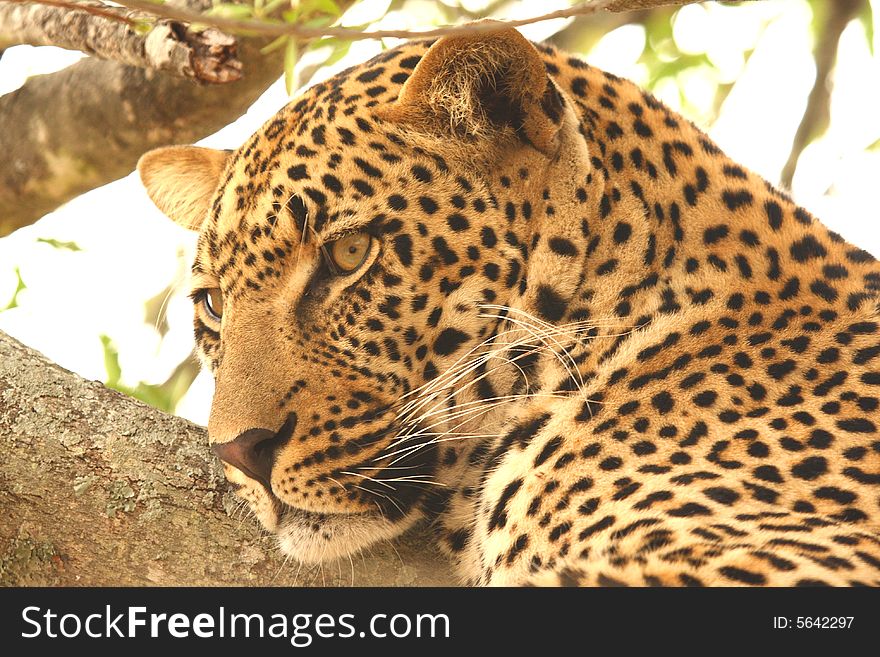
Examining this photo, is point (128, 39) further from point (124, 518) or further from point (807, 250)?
point (807, 250)

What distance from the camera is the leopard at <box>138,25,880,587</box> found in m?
3.18

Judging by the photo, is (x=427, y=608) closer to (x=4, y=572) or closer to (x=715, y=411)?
(x=715, y=411)

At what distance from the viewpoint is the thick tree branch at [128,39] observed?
350 cm

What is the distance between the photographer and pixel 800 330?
128 inches

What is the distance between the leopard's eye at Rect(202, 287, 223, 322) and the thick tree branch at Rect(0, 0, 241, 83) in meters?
0.78

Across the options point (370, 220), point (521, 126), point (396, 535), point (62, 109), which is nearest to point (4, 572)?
point (396, 535)

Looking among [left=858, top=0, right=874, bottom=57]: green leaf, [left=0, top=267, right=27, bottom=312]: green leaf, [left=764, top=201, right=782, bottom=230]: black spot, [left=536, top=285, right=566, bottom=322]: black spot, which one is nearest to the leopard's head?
[left=536, top=285, right=566, bottom=322]: black spot

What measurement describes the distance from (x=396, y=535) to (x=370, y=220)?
0.98 m

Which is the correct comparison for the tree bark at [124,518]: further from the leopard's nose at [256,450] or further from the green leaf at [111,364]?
the green leaf at [111,364]

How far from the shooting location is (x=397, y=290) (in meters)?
3.50

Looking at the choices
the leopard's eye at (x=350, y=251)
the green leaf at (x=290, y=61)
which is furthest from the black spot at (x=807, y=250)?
the green leaf at (x=290, y=61)

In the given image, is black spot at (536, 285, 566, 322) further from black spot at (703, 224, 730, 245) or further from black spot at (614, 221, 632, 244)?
black spot at (703, 224, 730, 245)

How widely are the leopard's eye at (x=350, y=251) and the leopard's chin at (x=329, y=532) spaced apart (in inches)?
30.2

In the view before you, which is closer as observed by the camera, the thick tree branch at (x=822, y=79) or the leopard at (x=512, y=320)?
the leopard at (x=512, y=320)
